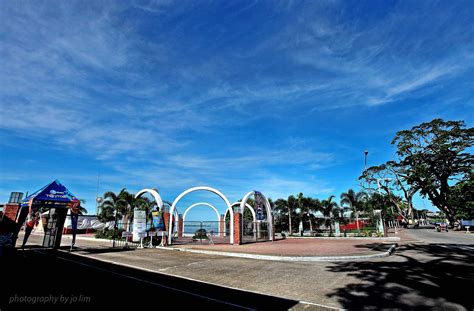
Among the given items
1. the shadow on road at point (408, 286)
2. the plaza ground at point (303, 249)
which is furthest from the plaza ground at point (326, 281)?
the plaza ground at point (303, 249)

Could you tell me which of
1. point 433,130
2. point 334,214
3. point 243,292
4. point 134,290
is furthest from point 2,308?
point 433,130

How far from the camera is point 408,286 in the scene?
24.6 ft

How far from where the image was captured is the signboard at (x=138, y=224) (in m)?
18.7

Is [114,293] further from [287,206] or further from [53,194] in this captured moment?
[287,206]

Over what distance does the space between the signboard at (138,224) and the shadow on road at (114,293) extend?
9.15 meters

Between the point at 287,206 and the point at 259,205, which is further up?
the point at 287,206

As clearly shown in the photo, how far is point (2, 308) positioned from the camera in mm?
5445

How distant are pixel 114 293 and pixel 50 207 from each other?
37.9ft

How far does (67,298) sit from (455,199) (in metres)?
58.7

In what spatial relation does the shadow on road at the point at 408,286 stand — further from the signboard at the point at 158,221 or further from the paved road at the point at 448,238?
the signboard at the point at 158,221

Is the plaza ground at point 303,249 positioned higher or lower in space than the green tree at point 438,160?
lower

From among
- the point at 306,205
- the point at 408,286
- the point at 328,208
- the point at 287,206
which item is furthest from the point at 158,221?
the point at 328,208

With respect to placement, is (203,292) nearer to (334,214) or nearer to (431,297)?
(431,297)

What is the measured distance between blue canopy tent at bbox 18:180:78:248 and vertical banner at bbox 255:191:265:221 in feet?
54.1
